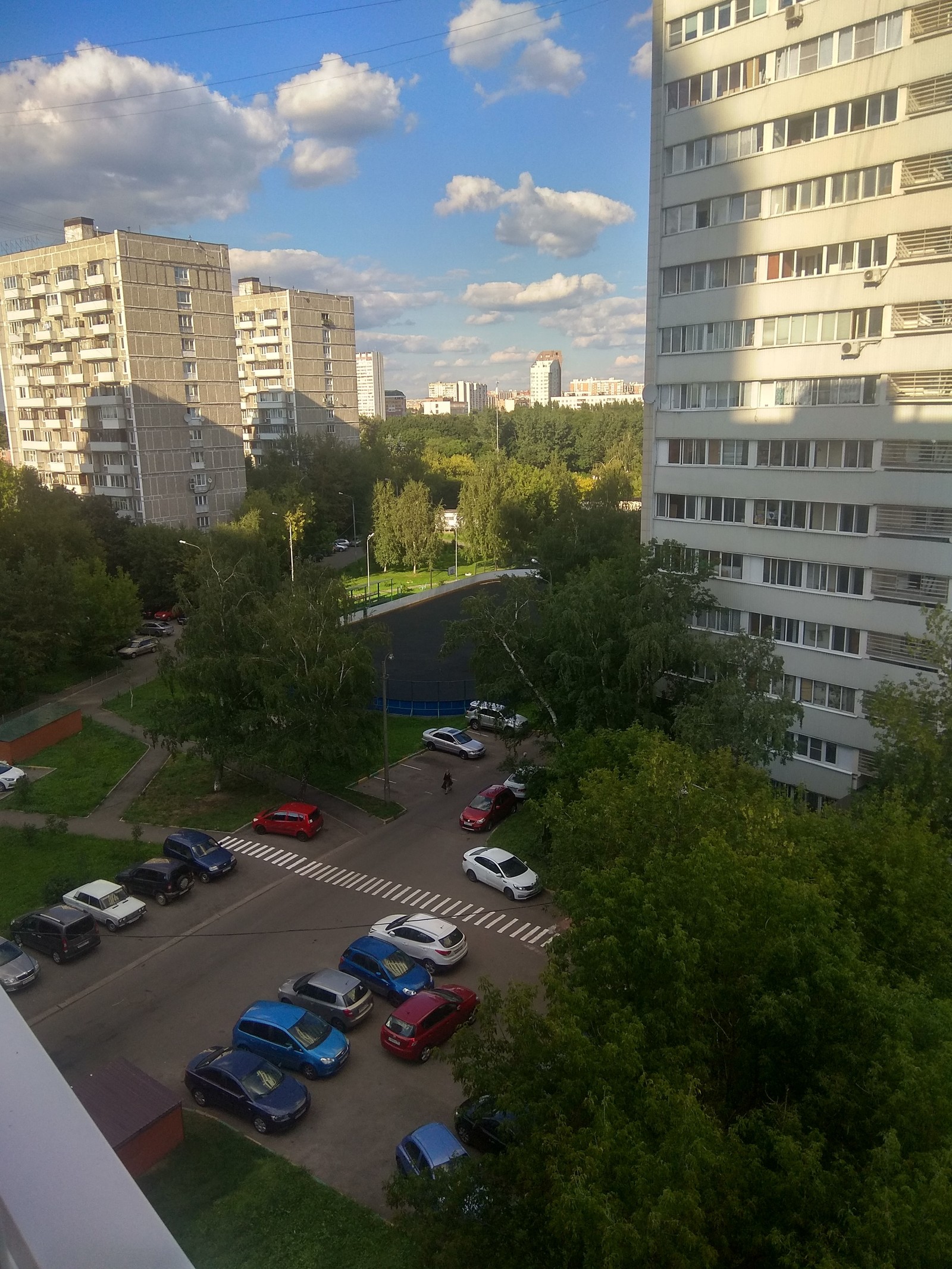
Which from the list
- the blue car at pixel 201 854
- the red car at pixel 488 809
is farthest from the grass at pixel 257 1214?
the red car at pixel 488 809

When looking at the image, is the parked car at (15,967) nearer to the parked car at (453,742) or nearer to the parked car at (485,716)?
the parked car at (453,742)

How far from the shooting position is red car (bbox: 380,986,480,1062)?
1540 centimetres

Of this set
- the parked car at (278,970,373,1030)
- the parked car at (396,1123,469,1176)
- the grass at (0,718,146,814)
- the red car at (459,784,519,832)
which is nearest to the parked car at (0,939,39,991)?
the parked car at (278,970,373,1030)

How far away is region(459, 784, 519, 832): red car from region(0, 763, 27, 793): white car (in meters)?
15.2

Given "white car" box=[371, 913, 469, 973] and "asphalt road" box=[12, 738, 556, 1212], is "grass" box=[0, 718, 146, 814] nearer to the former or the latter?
"asphalt road" box=[12, 738, 556, 1212]

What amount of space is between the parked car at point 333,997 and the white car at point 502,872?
17.7 feet

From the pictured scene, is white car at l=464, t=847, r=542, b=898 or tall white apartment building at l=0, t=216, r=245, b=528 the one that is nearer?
white car at l=464, t=847, r=542, b=898

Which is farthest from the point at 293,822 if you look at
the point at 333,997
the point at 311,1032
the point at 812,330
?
the point at 812,330

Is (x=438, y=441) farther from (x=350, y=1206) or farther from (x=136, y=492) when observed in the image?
(x=350, y=1206)

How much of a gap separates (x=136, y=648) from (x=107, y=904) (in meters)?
27.6

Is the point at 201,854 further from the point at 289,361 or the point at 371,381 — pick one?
the point at 371,381

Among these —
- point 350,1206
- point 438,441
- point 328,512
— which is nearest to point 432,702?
point 350,1206

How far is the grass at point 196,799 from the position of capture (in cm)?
2645

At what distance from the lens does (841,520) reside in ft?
76.2
